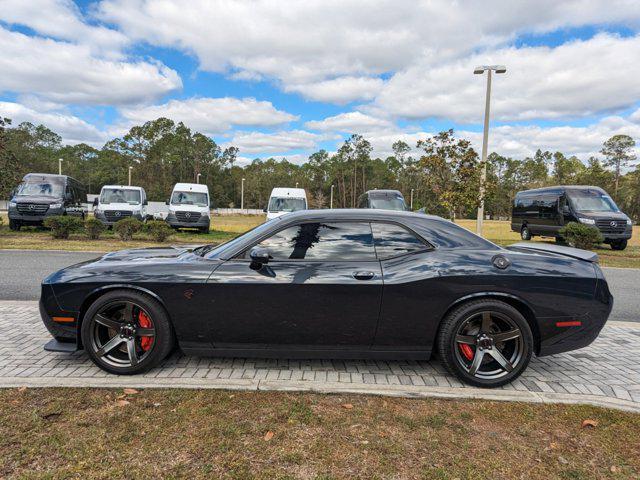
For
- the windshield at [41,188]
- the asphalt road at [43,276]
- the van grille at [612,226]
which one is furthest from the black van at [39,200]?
the van grille at [612,226]

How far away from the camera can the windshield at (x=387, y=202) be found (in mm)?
17961

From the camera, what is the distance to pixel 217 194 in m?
85.4

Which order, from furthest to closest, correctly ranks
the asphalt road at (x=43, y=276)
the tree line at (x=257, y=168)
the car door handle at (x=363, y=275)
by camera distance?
1. the tree line at (x=257, y=168)
2. the asphalt road at (x=43, y=276)
3. the car door handle at (x=363, y=275)

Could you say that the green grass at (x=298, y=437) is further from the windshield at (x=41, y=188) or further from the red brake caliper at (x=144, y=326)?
the windshield at (x=41, y=188)

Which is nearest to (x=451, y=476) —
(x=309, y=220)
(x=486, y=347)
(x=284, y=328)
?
(x=486, y=347)

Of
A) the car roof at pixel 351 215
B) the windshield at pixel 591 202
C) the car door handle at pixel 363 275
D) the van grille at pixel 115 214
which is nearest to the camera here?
the car door handle at pixel 363 275

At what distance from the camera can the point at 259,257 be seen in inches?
128

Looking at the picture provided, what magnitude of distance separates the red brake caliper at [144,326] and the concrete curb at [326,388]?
26 centimetres

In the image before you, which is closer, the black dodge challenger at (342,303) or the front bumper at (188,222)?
the black dodge challenger at (342,303)

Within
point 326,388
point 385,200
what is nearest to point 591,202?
point 385,200

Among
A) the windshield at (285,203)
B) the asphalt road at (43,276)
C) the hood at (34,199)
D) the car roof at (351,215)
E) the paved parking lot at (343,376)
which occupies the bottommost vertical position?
the paved parking lot at (343,376)

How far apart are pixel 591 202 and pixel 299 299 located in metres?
16.5

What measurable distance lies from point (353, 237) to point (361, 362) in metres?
1.26

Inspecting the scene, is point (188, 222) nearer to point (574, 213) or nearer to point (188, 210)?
point (188, 210)
